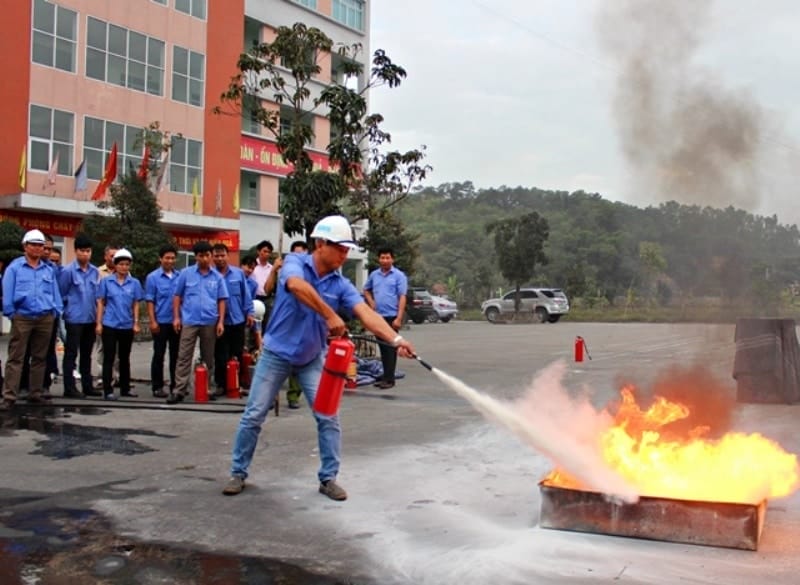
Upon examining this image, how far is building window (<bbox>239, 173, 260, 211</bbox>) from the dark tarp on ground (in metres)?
29.6

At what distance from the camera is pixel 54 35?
25.3 metres

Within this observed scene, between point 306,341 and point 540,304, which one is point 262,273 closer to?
point 306,341

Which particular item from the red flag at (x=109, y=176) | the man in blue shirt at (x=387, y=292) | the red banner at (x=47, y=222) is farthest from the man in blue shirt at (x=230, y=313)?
the red banner at (x=47, y=222)

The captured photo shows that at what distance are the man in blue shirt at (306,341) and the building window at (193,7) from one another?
2764cm

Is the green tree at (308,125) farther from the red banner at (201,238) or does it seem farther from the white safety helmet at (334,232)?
the red banner at (201,238)

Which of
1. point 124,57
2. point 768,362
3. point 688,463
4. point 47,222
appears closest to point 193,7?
point 124,57

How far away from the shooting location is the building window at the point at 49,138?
81.3ft

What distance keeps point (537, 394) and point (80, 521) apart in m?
3.49

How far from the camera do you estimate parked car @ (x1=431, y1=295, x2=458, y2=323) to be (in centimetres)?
3703

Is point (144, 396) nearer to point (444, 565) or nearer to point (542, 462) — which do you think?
point (542, 462)

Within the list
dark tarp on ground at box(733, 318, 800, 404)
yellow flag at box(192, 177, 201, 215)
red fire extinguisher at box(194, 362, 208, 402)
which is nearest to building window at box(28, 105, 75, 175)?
yellow flag at box(192, 177, 201, 215)

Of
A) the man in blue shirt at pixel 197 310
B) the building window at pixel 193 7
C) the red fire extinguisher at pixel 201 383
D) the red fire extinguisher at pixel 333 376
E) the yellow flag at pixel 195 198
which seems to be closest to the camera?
the red fire extinguisher at pixel 333 376

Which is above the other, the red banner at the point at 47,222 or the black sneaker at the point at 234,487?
the red banner at the point at 47,222

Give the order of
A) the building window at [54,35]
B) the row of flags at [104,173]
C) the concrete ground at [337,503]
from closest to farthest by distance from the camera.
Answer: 1. the concrete ground at [337,503]
2. the row of flags at [104,173]
3. the building window at [54,35]
